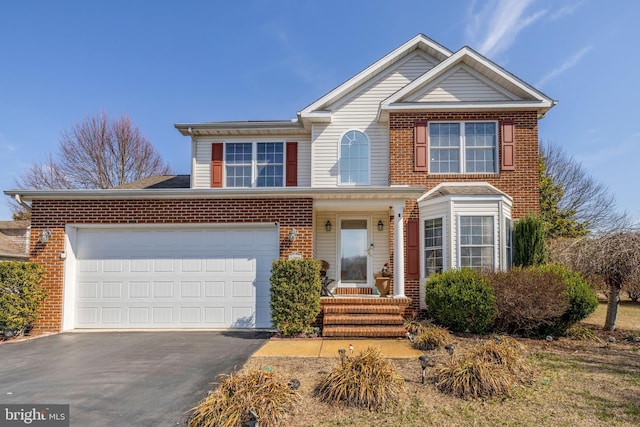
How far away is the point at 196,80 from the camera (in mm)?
17375

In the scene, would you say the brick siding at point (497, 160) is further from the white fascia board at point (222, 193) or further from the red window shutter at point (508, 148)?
the white fascia board at point (222, 193)

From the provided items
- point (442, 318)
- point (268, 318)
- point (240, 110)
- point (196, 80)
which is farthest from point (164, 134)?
point (442, 318)

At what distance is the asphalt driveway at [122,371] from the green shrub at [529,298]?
5133 millimetres

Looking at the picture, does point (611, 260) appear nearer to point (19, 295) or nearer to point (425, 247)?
point (425, 247)

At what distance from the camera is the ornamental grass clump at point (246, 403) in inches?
141

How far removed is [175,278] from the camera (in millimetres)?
8445

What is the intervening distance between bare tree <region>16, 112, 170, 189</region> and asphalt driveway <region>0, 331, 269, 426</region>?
20.6m

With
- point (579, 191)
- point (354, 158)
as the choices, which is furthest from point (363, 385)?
point (579, 191)

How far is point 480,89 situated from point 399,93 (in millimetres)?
2494

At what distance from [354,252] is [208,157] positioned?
227 inches

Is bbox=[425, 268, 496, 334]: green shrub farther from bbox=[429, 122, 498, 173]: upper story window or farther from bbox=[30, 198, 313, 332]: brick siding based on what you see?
bbox=[429, 122, 498, 173]: upper story window

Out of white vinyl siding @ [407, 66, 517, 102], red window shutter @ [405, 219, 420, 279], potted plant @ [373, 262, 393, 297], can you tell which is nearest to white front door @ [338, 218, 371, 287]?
potted plant @ [373, 262, 393, 297]

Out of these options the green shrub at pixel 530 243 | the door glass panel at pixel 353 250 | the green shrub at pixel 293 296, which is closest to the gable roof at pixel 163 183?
the door glass panel at pixel 353 250

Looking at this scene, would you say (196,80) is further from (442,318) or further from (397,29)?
(442,318)
